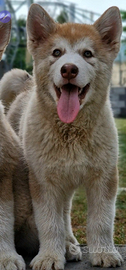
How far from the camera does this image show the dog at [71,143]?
148 inches

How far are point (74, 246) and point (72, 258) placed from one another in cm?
14

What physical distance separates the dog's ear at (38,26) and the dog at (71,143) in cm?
2

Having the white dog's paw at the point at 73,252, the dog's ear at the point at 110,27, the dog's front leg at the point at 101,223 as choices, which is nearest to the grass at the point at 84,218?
the dog's front leg at the point at 101,223

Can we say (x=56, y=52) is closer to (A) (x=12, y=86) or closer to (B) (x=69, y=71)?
(B) (x=69, y=71)

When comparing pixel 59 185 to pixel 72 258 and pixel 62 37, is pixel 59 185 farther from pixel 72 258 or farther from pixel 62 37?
pixel 62 37

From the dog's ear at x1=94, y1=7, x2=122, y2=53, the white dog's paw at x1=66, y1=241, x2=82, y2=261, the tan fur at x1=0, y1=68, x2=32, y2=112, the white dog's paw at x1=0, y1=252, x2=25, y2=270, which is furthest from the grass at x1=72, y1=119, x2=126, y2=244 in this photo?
the tan fur at x1=0, y1=68, x2=32, y2=112

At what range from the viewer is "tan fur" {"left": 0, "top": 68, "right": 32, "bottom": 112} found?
18.7ft

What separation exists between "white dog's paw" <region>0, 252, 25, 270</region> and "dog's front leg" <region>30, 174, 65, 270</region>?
123 mm

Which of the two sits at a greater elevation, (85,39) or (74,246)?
(85,39)

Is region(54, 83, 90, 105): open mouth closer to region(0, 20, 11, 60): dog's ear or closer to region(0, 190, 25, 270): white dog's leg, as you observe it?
region(0, 20, 11, 60): dog's ear

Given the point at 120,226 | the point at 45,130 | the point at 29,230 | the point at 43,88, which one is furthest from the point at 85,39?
the point at 120,226

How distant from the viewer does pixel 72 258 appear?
4.05 m

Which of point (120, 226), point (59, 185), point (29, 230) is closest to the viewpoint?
point (59, 185)

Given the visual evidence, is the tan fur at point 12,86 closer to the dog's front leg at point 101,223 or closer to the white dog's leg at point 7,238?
the white dog's leg at point 7,238
